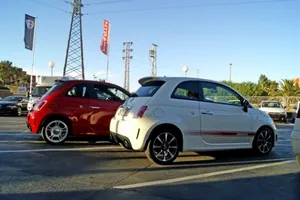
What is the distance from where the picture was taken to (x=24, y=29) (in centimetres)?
3148

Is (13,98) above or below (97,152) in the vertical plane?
above

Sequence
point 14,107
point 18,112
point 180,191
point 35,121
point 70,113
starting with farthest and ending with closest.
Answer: point 18,112
point 14,107
point 70,113
point 35,121
point 180,191

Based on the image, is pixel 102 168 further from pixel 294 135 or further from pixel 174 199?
pixel 294 135

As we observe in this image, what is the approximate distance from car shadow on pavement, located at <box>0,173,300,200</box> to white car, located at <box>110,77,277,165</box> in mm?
1418

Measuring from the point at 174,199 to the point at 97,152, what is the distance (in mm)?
3883

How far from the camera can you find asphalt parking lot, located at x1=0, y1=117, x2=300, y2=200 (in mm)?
5234

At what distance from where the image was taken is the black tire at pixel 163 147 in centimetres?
718

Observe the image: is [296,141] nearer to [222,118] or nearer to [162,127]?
[222,118]

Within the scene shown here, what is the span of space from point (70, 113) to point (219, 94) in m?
3.82

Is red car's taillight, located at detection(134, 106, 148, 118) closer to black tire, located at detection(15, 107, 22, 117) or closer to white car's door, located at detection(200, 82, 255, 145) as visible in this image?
white car's door, located at detection(200, 82, 255, 145)

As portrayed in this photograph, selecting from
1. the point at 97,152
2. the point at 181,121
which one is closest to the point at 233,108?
the point at 181,121

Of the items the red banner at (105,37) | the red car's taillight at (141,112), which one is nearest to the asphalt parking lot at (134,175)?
the red car's taillight at (141,112)

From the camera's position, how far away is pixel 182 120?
7.40 m

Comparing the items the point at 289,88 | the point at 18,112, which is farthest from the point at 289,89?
the point at 18,112
